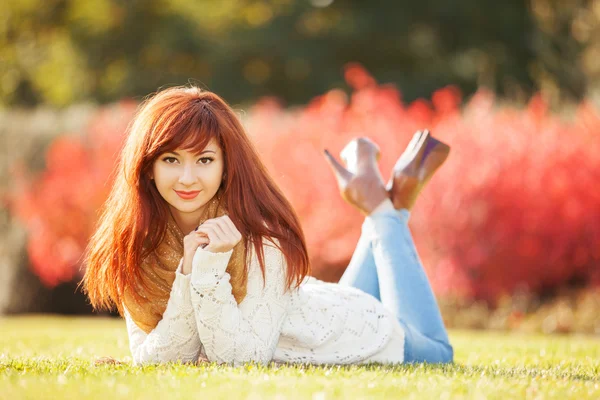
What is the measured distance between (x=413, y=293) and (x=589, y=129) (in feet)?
17.8

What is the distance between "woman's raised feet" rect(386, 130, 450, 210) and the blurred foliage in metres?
14.5

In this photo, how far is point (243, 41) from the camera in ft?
66.4

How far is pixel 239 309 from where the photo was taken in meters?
3.16

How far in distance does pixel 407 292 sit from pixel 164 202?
1235 mm

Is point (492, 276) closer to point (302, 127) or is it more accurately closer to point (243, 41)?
point (302, 127)

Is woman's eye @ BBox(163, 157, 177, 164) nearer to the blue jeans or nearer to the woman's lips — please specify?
the woman's lips

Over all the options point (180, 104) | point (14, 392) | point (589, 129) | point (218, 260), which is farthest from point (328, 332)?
point (589, 129)

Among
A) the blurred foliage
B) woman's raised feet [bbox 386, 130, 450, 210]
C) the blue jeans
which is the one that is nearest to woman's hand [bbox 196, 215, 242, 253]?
the blue jeans

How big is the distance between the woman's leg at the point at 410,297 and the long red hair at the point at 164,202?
700mm

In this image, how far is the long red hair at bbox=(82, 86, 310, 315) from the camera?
3.12 m

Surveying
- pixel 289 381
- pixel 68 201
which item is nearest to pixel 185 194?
pixel 289 381

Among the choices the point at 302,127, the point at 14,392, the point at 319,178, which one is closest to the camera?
the point at 14,392

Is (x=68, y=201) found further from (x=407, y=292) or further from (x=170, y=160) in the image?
(x=170, y=160)

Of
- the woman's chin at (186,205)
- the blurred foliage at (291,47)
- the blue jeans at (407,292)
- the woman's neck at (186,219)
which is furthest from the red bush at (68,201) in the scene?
the blurred foliage at (291,47)
